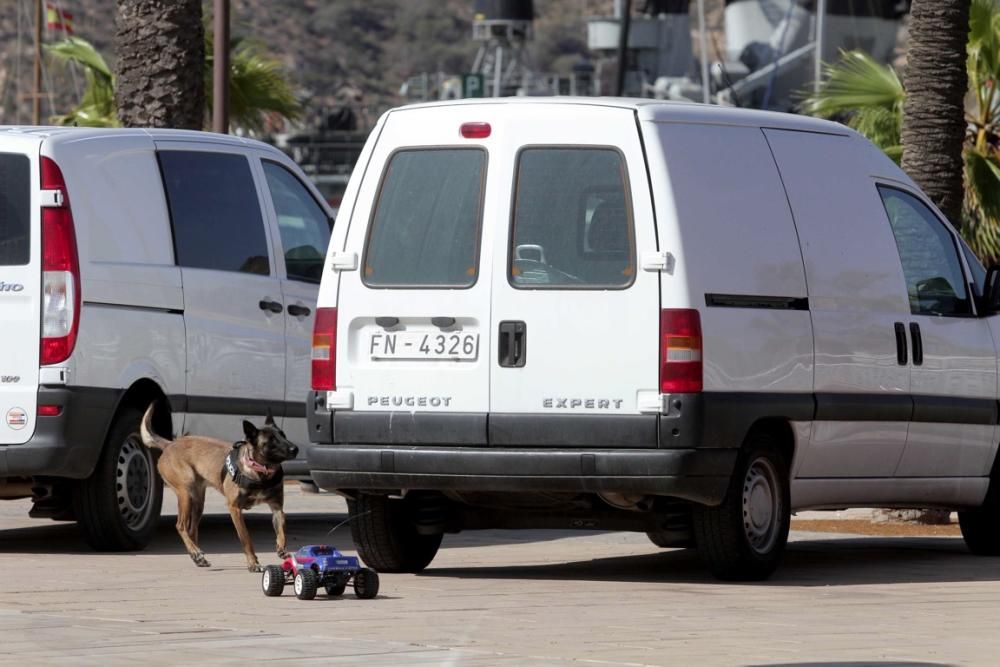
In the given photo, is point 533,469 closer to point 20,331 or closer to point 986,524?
point 20,331

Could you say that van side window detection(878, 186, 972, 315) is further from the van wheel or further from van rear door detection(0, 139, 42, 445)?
van rear door detection(0, 139, 42, 445)

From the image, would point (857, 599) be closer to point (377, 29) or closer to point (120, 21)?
point (120, 21)

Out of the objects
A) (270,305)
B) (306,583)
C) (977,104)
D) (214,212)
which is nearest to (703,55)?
(977,104)

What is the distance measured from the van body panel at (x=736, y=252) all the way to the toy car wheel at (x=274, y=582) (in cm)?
205

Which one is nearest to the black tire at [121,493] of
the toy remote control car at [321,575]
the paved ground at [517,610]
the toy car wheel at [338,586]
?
the paved ground at [517,610]

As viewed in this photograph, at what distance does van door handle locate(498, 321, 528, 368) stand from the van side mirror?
3.11m

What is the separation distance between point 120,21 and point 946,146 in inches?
276

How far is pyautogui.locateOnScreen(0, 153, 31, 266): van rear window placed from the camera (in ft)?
35.2

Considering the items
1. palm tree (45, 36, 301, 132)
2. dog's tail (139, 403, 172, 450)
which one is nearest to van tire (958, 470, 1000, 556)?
dog's tail (139, 403, 172, 450)

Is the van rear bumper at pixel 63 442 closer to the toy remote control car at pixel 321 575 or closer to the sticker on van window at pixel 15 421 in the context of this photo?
the sticker on van window at pixel 15 421

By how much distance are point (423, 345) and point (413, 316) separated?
14 centimetres

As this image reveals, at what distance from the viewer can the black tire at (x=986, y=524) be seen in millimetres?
11539

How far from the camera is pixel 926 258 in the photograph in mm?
11047

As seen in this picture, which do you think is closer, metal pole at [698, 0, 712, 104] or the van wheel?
the van wheel
